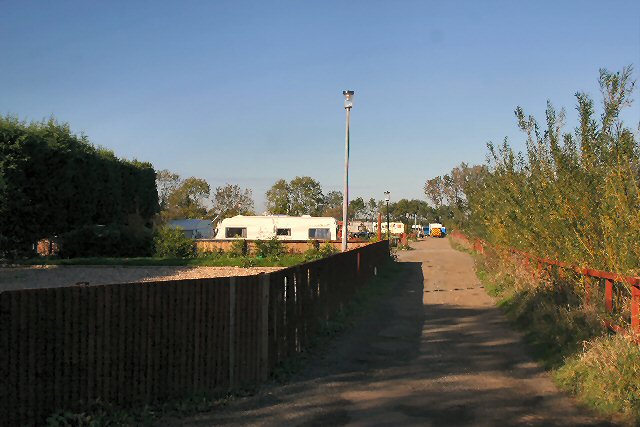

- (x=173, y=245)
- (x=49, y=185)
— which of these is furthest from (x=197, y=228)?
(x=49, y=185)

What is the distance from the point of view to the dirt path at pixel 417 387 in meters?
6.42

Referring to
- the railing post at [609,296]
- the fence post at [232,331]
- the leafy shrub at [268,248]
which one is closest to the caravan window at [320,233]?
the leafy shrub at [268,248]

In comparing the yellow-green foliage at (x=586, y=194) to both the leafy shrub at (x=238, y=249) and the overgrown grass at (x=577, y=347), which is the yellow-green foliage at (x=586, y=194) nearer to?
the overgrown grass at (x=577, y=347)

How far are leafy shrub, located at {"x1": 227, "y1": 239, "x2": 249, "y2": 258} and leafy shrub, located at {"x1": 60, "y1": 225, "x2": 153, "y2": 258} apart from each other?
20.1 feet

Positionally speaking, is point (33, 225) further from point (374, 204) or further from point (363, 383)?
point (374, 204)

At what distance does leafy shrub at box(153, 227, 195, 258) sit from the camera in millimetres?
36031

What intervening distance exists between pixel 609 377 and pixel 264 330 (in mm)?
4295

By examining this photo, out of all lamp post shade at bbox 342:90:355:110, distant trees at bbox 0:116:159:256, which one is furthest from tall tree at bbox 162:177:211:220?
lamp post shade at bbox 342:90:355:110

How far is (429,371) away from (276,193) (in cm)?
9714

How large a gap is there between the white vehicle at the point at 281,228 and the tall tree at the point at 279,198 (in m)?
49.7

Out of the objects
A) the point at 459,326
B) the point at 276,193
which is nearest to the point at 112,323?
the point at 459,326

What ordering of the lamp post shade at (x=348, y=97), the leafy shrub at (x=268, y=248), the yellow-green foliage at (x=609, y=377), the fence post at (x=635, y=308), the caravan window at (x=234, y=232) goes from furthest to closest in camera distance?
the caravan window at (x=234, y=232)
the leafy shrub at (x=268, y=248)
the lamp post shade at (x=348, y=97)
the fence post at (x=635, y=308)
the yellow-green foliage at (x=609, y=377)

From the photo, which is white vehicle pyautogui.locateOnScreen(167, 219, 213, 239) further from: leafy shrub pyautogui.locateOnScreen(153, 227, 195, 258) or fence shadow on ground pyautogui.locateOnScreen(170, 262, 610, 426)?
fence shadow on ground pyautogui.locateOnScreen(170, 262, 610, 426)

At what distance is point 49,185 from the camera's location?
34250mm
